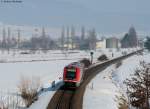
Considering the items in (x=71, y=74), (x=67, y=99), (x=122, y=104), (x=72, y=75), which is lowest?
(x=122, y=104)

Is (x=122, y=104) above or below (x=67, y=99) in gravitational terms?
below

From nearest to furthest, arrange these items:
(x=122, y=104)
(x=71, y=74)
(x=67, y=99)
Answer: (x=122, y=104) < (x=67, y=99) < (x=71, y=74)

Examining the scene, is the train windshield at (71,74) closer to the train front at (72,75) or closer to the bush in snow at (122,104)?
the train front at (72,75)

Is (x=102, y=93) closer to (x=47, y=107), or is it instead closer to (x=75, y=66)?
(x=75, y=66)

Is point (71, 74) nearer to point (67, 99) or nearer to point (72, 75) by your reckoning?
point (72, 75)

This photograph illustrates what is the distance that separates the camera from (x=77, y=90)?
44.1 m

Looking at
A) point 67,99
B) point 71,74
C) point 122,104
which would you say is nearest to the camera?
point 122,104

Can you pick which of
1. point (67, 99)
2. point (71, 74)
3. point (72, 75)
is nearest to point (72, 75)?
point (72, 75)

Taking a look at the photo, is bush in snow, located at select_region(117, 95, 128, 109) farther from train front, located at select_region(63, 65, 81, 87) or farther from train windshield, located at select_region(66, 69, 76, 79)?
train windshield, located at select_region(66, 69, 76, 79)

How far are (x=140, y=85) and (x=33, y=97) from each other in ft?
35.1

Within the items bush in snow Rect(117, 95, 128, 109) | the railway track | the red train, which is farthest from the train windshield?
bush in snow Rect(117, 95, 128, 109)

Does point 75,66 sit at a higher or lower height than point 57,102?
higher

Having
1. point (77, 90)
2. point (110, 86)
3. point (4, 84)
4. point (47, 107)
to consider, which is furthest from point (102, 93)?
point (4, 84)

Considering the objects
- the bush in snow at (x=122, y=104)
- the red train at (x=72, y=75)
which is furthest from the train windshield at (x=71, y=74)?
the bush in snow at (x=122, y=104)
